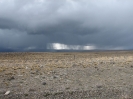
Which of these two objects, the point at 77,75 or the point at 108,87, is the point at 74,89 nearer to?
the point at 108,87

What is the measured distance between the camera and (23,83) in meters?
19.3

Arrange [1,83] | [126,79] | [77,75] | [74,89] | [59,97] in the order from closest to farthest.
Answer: [59,97]
[74,89]
[1,83]
[126,79]
[77,75]

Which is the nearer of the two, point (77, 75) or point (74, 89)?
point (74, 89)

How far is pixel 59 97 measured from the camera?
1475cm

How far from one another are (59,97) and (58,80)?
18.9 ft

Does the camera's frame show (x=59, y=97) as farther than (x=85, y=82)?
No

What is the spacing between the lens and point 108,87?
17.4 m

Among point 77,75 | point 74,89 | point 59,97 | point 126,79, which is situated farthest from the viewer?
point 77,75

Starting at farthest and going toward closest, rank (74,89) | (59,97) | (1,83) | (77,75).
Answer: (77,75) < (1,83) < (74,89) < (59,97)

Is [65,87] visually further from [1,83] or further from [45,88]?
[1,83]

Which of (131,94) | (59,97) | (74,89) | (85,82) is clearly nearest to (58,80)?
(85,82)

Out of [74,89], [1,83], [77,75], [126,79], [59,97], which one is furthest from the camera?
[77,75]

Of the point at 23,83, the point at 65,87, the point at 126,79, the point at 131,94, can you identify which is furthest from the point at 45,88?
the point at 126,79

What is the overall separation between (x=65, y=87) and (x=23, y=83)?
395 centimetres
